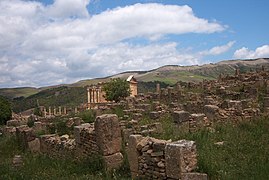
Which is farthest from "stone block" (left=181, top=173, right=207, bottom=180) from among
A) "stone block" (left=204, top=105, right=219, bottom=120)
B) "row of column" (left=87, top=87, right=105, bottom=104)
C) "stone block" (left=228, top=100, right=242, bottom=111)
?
"row of column" (left=87, top=87, right=105, bottom=104)

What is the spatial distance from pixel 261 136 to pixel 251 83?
17233 millimetres

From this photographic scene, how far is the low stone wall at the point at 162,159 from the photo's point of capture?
6.63m

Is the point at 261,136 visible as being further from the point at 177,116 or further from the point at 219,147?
the point at 177,116

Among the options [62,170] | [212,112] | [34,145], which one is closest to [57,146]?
[34,145]

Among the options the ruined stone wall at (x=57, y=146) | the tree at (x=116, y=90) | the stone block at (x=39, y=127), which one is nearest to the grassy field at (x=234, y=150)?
the ruined stone wall at (x=57, y=146)

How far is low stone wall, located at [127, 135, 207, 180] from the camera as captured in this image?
663 centimetres

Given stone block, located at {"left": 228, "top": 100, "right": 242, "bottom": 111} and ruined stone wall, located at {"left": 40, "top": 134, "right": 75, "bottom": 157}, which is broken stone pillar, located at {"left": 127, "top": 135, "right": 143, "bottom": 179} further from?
stone block, located at {"left": 228, "top": 100, "right": 242, "bottom": 111}

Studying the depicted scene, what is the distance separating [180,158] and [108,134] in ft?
11.8

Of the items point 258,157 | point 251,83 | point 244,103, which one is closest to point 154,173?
point 258,157

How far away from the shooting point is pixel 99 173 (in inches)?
356

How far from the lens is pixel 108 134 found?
9812mm

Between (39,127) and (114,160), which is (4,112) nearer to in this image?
(39,127)

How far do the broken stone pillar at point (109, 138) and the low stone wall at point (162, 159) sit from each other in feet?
4.36

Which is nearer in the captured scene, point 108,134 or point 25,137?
point 108,134
